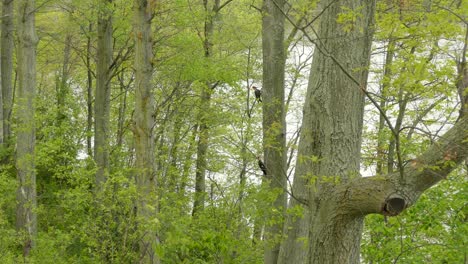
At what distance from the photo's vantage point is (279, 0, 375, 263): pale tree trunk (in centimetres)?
446

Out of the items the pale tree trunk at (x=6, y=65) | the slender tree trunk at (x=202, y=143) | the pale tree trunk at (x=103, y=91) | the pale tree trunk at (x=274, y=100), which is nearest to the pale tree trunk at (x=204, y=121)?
the slender tree trunk at (x=202, y=143)

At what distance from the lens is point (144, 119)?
26.2 feet

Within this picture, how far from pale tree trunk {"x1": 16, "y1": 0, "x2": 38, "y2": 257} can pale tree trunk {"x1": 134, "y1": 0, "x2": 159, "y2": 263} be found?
3.13m

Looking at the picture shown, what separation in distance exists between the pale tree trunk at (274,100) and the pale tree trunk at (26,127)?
4.49 meters

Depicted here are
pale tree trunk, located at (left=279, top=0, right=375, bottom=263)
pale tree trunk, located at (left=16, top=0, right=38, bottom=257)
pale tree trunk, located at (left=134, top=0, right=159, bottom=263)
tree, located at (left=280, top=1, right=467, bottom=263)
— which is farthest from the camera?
pale tree trunk, located at (left=16, top=0, right=38, bottom=257)

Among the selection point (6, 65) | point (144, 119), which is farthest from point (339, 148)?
point (6, 65)

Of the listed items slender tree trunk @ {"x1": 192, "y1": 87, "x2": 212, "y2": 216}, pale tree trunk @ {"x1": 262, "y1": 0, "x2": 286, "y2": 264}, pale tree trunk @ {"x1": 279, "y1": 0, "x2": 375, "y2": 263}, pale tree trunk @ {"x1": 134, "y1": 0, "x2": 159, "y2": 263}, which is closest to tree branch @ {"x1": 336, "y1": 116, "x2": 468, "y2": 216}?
pale tree trunk @ {"x1": 279, "y1": 0, "x2": 375, "y2": 263}

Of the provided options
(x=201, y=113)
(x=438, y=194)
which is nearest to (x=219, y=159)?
(x=201, y=113)

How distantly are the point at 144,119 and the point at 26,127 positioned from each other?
3.53m

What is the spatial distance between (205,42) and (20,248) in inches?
244

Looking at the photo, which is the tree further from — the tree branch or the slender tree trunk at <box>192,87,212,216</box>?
the slender tree trunk at <box>192,87,212,216</box>

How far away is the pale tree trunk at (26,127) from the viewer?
1027 cm

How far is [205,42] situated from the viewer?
13.2m

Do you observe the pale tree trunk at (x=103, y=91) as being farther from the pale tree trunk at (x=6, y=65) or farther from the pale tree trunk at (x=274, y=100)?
the pale tree trunk at (x=274, y=100)
